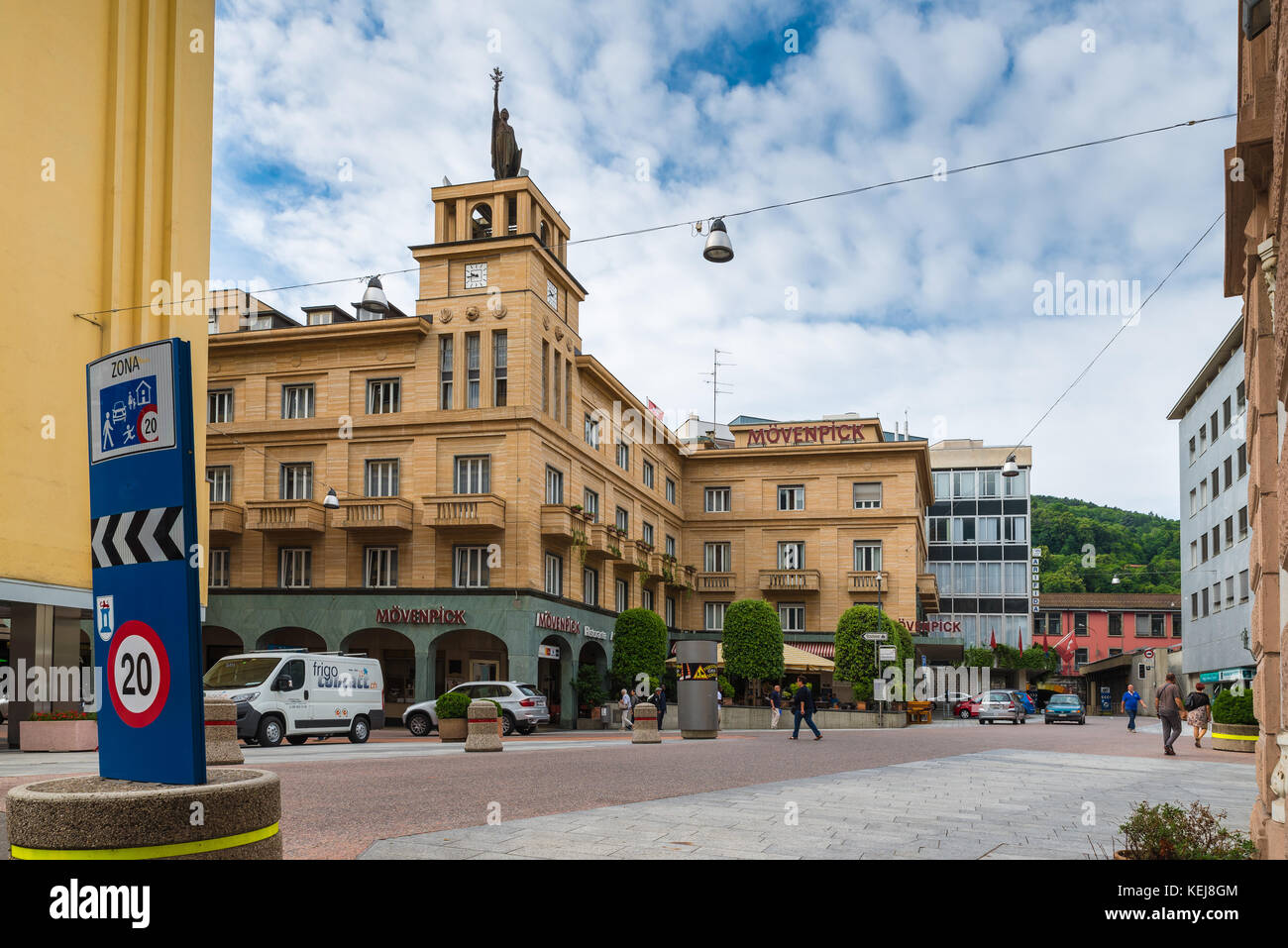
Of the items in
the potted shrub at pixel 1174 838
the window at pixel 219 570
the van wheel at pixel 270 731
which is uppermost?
the window at pixel 219 570

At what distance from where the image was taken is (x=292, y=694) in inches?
976

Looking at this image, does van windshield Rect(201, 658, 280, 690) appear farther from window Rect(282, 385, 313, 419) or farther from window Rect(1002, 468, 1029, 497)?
window Rect(1002, 468, 1029, 497)

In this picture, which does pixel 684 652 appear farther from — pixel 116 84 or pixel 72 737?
pixel 116 84

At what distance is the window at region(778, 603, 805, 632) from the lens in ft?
187

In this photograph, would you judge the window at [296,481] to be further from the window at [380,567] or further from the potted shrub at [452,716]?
the potted shrub at [452,716]

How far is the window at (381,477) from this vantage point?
4138 cm

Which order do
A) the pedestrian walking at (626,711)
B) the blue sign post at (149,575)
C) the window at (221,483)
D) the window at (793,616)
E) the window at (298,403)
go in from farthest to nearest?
1. the window at (793,616)
2. the window at (298,403)
3. the window at (221,483)
4. the pedestrian walking at (626,711)
5. the blue sign post at (149,575)

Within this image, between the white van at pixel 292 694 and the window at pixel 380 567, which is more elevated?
the window at pixel 380 567

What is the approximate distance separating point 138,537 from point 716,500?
54749 millimetres

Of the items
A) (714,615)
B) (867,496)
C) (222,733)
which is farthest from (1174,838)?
(714,615)

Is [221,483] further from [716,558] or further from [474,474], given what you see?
[716,558]

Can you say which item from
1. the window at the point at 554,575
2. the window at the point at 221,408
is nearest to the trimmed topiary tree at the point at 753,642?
the window at the point at 554,575

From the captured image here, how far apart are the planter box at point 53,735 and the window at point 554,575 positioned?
21079 mm
